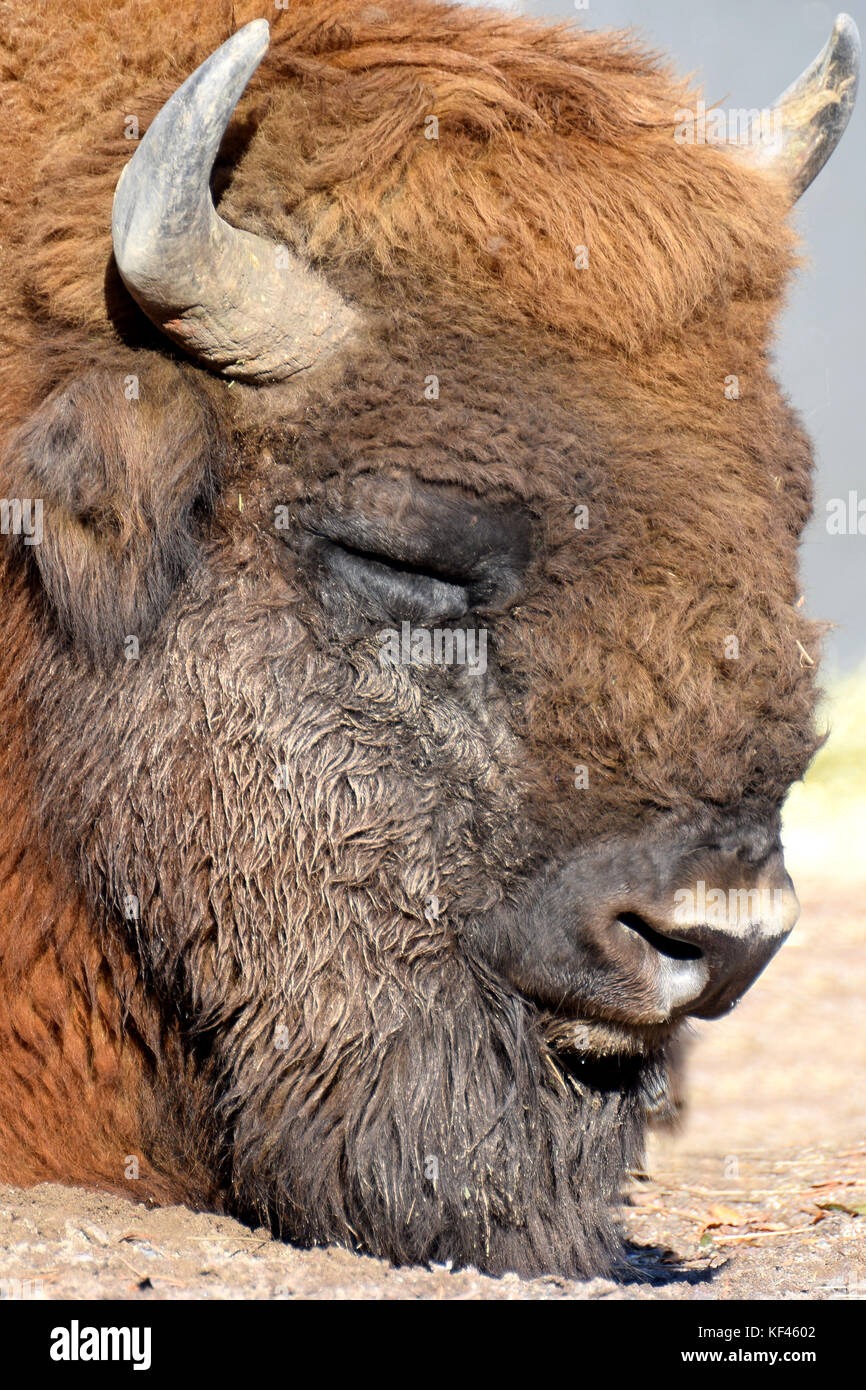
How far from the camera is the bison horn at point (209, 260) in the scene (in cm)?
278

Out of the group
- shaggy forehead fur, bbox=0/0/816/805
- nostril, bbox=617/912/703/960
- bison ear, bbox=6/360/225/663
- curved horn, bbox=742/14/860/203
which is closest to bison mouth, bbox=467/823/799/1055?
nostril, bbox=617/912/703/960

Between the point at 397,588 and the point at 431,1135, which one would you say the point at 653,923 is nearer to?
the point at 431,1135

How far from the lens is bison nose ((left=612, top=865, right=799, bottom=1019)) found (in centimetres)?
309

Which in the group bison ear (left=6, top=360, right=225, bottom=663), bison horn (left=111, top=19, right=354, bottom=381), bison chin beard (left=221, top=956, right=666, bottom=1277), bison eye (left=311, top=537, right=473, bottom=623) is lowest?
bison chin beard (left=221, top=956, right=666, bottom=1277)

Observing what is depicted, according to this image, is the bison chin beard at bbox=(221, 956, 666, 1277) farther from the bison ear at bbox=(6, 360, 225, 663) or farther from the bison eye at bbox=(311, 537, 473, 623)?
the bison ear at bbox=(6, 360, 225, 663)

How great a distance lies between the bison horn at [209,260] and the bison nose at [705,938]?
1532 mm

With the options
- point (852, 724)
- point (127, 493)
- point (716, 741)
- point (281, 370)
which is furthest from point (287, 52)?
point (852, 724)

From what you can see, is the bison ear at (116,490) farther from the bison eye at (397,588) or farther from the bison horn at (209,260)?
the bison eye at (397,588)

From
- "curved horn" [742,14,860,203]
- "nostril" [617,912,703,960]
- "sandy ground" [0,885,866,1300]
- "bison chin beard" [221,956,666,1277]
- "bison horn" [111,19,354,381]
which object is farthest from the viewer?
"curved horn" [742,14,860,203]

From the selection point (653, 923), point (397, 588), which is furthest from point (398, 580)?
point (653, 923)

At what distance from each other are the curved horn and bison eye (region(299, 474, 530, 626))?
1695 mm

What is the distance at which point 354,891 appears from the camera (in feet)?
11.0

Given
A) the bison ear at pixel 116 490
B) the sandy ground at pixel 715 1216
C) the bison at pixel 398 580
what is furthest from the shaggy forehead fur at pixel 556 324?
the sandy ground at pixel 715 1216

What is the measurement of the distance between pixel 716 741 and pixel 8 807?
5.94 ft
